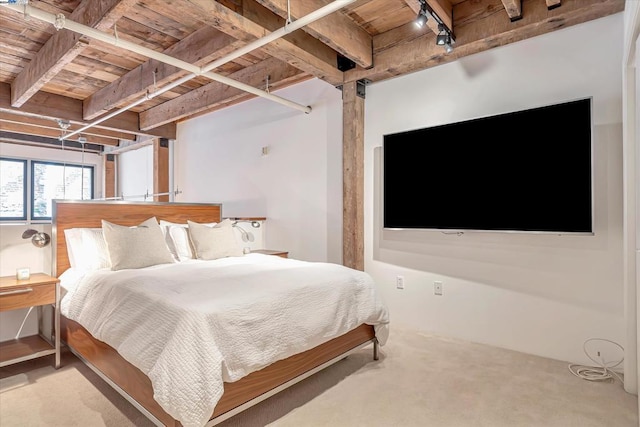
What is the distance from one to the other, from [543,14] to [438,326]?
269cm

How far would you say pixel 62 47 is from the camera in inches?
122

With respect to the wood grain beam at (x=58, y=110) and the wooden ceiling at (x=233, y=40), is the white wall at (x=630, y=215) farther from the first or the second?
the wood grain beam at (x=58, y=110)

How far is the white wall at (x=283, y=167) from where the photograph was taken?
415cm

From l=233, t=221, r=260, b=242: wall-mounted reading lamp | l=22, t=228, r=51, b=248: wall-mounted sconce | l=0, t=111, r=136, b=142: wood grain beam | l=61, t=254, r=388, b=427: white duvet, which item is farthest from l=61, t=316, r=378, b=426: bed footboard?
l=0, t=111, r=136, b=142: wood grain beam

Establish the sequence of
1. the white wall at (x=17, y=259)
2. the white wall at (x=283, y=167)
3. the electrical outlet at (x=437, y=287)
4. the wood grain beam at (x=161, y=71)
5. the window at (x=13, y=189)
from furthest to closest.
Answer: the window at (x=13, y=189) < the white wall at (x=283, y=167) < the electrical outlet at (x=437, y=287) < the wood grain beam at (x=161, y=71) < the white wall at (x=17, y=259)

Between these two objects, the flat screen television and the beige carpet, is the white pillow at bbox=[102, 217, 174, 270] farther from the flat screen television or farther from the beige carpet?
the flat screen television

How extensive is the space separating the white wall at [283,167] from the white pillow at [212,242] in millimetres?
1076

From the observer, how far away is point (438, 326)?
3404mm

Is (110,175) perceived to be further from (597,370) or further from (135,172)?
(597,370)

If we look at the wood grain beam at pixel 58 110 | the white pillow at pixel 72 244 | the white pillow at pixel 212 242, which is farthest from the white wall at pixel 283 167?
the white pillow at pixel 72 244

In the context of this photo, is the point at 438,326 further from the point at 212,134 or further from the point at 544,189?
the point at 212,134

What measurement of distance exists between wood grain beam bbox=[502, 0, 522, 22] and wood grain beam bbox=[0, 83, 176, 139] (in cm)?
520

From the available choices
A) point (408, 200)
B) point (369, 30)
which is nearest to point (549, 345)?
point (408, 200)

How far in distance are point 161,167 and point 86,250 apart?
360cm
